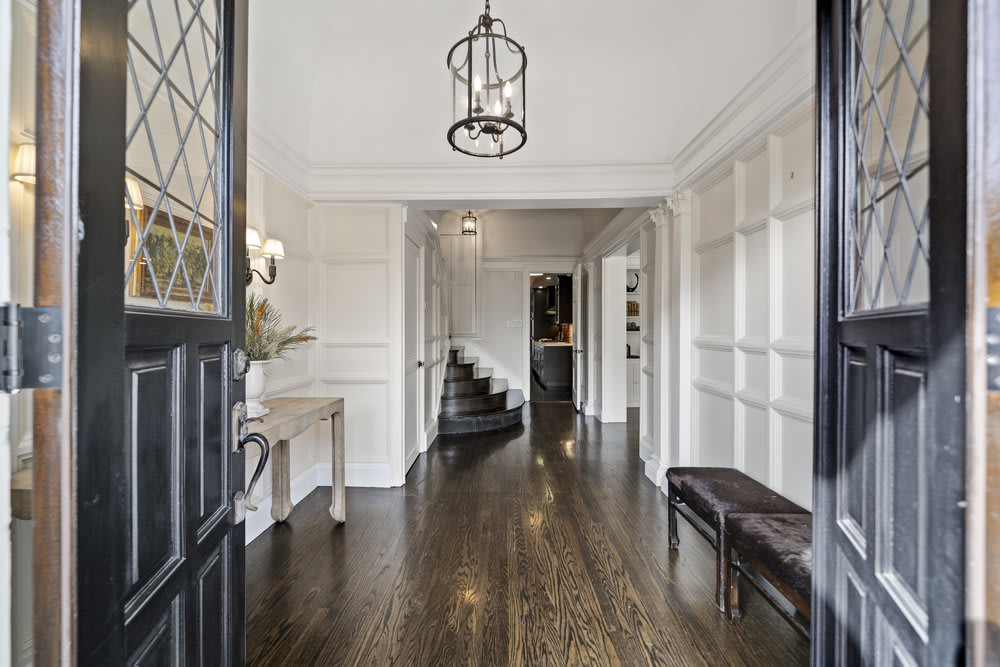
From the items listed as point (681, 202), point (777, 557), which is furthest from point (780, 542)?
point (681, 202)

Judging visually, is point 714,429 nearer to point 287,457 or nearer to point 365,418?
point 365,418

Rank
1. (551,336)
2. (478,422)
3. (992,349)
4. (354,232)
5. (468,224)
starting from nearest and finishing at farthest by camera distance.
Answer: (992,349), (354,232), (478,422), (468,224), (551,336)

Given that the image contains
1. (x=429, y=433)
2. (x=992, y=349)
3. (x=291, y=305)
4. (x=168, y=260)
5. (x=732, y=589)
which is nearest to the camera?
(x=992, y=349)

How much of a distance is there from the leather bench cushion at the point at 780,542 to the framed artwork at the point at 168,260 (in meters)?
1.88

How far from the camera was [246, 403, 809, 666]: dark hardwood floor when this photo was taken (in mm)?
1670

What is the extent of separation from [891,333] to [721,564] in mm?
1606

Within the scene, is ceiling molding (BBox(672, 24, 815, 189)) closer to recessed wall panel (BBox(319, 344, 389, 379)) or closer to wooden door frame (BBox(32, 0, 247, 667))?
wooden door frame (BBox(32, 0, 247, 667))

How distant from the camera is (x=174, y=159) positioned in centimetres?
97

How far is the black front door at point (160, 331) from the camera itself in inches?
25.3

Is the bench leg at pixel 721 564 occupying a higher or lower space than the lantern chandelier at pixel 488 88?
lower

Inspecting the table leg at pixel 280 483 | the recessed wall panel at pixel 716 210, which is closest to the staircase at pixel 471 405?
the table leg at pixel 280 483

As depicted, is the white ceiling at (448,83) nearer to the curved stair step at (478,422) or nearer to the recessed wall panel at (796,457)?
the recessed wall panel at (796,457)

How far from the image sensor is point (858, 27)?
891mm

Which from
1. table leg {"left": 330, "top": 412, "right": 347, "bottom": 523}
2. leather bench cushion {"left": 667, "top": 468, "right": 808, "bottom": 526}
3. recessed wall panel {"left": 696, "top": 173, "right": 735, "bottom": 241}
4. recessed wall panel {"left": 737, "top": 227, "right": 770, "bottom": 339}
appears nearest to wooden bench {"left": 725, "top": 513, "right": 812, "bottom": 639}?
leather bench cushion {"left": 667, "top": 468, "right": 808, "bottom": 526}
